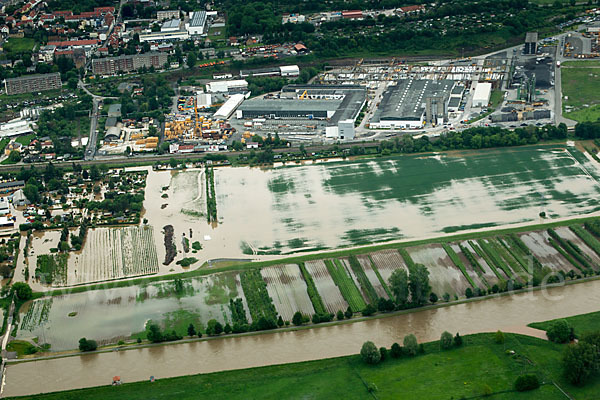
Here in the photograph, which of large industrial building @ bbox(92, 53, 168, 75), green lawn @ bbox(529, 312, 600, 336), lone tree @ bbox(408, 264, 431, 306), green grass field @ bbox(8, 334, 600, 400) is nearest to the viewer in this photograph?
green grass field @ bbox(8, 334, 600, 400)

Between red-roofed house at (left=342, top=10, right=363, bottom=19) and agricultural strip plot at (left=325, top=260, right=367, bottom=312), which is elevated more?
red-roofed house at (left=342, top=10, right=363, bottom=19)

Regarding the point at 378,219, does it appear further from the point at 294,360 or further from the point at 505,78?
the point at 505,78

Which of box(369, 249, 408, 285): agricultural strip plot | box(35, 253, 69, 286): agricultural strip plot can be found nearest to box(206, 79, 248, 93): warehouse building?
box(35, 253, 69, 286): agricultural strip plot

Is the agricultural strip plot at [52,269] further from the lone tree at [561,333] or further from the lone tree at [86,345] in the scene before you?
the lone tree at [561,333]

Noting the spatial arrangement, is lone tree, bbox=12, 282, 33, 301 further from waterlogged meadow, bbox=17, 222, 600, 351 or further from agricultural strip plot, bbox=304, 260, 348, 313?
agricultural strip plot, bbox=304, 260, 348, 313

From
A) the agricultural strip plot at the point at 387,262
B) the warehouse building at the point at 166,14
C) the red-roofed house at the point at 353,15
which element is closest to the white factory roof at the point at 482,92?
the red-roofed house at the point at 353,15

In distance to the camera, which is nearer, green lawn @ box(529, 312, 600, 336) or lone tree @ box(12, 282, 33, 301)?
green lawn @ box(529, 312, 600, 336)
